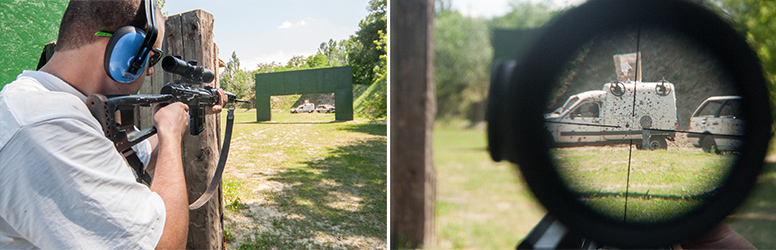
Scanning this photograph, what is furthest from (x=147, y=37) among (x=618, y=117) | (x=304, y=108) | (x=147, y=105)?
(x=304, y=108)

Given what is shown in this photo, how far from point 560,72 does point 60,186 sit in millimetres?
814

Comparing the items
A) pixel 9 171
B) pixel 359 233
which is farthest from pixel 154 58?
pixel 359 233

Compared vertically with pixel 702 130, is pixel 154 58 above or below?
above

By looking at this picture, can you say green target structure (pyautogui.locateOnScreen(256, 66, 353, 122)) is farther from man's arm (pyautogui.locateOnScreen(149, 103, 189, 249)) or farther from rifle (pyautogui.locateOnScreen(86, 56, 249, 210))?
man's arm (pyautogui.locateOnScreen(149, 103, 189, 249))

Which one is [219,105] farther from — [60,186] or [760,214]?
[760,214]

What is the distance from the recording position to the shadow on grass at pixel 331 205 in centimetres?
255

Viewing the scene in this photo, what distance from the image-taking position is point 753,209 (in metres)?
0.30

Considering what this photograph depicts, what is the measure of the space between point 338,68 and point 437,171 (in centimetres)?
637

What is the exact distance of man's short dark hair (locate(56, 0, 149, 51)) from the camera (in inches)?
28.5

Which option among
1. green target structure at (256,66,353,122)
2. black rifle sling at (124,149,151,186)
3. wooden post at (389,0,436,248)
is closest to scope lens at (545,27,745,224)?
wooden post at (389,0,436,248)

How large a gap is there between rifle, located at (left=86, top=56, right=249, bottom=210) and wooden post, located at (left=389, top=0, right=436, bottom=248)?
65 centimetres

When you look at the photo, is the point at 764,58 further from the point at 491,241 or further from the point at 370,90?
the point at 370,90

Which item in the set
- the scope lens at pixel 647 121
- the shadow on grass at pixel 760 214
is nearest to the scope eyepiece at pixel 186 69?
the scope lens at pixel 647 121

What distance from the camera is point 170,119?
88 centimetres
